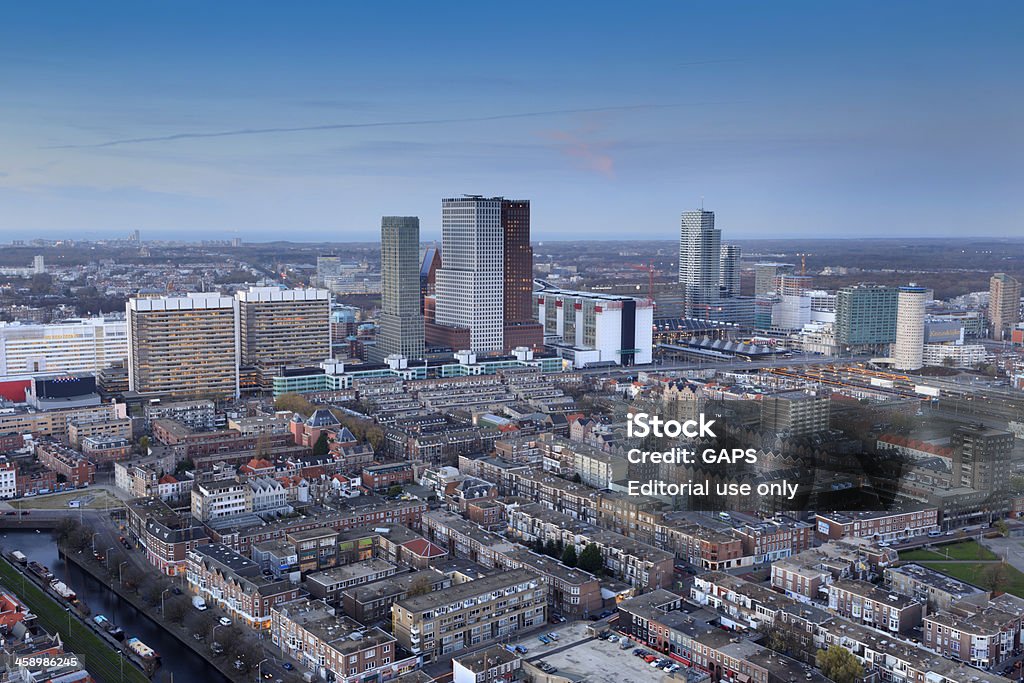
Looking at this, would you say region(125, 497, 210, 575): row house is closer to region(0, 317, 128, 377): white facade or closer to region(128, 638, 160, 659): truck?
region(128, 638, 160, 659): truck

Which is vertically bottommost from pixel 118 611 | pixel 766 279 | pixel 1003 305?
pixel 118 611

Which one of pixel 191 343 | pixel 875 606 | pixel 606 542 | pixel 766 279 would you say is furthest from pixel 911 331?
pixel 191 343

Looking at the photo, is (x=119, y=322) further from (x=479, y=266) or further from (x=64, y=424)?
(x=479, y=266)

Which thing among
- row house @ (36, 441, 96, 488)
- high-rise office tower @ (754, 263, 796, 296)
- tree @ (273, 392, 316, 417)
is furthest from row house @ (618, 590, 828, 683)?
high-rise office tower @ (754, 263, 796, 296)

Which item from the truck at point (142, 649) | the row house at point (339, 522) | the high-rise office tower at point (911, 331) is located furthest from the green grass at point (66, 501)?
the high-rise office tower at point (911, 331)

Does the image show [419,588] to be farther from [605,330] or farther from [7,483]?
[605,330]
